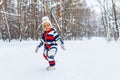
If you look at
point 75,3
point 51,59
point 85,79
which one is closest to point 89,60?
point 51,59

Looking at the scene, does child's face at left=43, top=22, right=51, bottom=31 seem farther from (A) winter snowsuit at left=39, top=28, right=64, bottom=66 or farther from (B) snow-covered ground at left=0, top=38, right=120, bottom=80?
(B) snow-covered ground at left=0, top=38, right=120, bottom=80

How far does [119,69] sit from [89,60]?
5.39ft

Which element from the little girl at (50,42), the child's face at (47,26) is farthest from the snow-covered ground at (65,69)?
the child's face at (47,26)

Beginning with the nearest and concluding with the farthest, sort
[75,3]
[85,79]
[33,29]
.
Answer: [85,79], [33,29], [75,3]

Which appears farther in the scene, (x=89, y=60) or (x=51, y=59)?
(x=89, y=60)

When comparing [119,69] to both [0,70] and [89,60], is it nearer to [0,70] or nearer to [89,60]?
[89,60]

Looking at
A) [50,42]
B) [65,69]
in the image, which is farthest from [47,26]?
[65,69]

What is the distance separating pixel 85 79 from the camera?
551 centimetres

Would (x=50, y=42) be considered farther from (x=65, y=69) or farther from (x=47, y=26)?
(x=65, y=69)

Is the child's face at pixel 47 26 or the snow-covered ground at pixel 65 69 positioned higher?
the child's face at pixel 47 26

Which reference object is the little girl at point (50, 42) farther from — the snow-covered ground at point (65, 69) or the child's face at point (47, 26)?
the snow-covered ground at point (65, 69)

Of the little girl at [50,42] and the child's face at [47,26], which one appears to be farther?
the child's face at [47,26]

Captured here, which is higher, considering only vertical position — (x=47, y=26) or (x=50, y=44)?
(x=47, y=26)

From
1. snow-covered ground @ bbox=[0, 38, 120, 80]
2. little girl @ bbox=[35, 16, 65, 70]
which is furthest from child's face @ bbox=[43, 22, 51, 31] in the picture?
snow-covered ground @ bbox=[0, 38, 120, 80]
